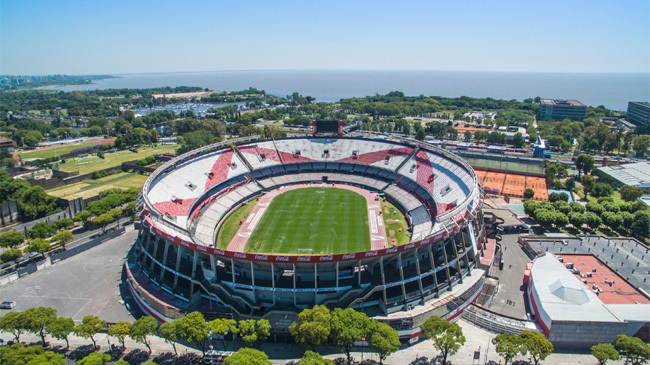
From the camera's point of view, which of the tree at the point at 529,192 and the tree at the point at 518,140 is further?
the tree at the point at 518,140

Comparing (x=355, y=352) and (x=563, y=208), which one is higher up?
(x=563, y=208)

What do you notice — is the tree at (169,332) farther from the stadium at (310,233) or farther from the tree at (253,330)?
the tree at (253,330)

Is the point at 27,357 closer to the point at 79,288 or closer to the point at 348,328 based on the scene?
the point at 79,288

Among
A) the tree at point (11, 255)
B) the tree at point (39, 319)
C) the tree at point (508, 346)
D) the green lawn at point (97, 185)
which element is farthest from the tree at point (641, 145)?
the tree at point (11, 255)

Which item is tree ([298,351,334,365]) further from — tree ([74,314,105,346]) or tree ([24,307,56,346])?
tree ([24,307,56,346])

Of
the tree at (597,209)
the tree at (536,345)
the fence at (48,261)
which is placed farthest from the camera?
the tree at (597,209)

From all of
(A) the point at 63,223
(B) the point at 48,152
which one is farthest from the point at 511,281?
(B) the point at 48,152

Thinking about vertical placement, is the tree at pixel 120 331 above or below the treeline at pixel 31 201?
below
